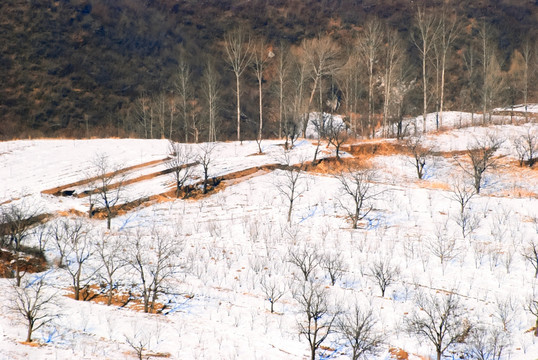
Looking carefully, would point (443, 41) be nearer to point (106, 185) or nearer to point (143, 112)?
point (106, 185)

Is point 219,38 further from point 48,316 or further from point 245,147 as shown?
point 48,316

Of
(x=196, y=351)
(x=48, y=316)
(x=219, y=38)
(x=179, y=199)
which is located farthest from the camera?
(x=219, y=38)

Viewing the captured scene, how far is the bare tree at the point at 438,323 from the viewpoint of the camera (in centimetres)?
1514

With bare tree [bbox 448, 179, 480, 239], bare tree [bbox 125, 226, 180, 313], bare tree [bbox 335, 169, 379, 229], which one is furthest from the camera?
bare tree [bbox 335, 169, 379, 229]

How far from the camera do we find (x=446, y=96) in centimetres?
7450

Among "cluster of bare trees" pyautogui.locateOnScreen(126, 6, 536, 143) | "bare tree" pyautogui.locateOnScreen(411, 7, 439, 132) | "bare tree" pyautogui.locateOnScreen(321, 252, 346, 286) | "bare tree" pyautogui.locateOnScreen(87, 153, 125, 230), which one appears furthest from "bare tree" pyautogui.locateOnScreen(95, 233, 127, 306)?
"bare tree" pyautogui.locateOnScreen(411, 7, 439, 132)

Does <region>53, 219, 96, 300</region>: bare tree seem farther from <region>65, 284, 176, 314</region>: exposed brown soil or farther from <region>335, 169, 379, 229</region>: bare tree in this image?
<region>335, 169, 379, 229</region>: bare tree

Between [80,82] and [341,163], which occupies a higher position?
[80,82]

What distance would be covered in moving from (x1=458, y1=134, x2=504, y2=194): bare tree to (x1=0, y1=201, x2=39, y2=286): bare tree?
30.2 meters

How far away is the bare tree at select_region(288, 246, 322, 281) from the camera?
2112cm

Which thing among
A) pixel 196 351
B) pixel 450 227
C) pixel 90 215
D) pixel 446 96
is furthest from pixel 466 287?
pixel 446 96

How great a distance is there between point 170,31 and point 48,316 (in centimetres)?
8684

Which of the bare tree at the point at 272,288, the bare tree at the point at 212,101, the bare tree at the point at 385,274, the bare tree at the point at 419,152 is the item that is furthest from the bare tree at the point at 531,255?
the bare tree at the point at 212,101

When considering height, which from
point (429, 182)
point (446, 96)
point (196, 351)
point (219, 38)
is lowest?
point (196, 351)
